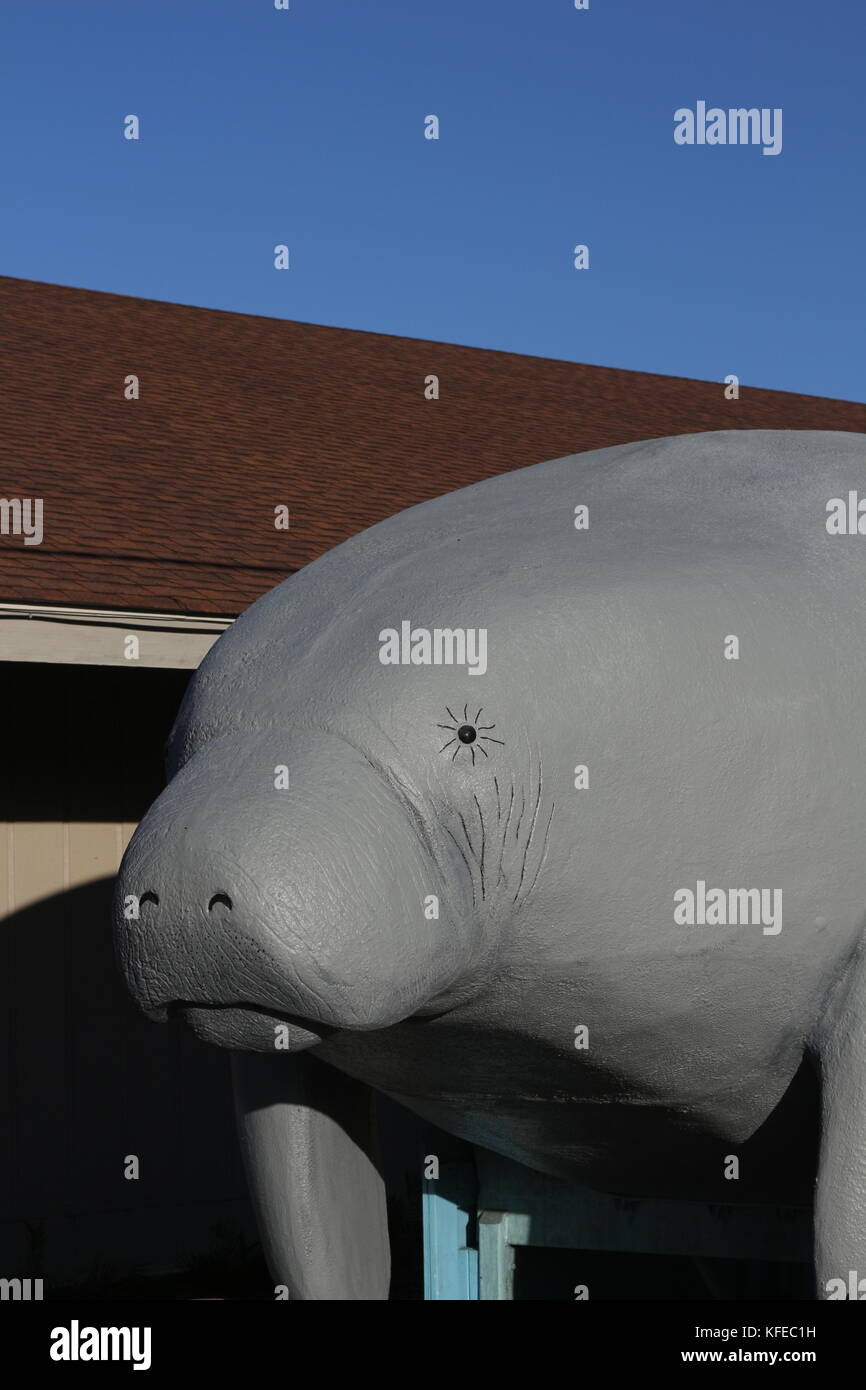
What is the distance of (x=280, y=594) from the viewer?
3.50m

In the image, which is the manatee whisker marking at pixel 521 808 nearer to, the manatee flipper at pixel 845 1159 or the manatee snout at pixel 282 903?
the manatee snout at pixel 282 903

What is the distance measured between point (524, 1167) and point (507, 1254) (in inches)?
9.6

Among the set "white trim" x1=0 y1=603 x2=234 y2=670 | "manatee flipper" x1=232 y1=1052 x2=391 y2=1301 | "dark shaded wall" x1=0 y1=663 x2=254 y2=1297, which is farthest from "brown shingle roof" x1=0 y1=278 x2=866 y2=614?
"manatee flipper" x1=232 y1=1052 x2=391 y2=1301

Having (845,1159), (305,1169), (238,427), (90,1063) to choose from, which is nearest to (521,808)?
(845,1159)

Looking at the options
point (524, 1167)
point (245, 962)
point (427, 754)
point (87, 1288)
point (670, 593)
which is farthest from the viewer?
point (87, 1288)

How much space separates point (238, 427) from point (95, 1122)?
3.75 metres

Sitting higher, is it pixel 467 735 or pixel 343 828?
pixel 467 735

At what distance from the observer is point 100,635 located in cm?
673

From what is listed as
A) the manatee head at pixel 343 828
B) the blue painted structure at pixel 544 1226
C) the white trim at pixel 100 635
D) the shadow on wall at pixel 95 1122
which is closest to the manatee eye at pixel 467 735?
the manatee head at pixel 343 828

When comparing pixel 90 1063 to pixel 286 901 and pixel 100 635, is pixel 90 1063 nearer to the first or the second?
pixel 100 635

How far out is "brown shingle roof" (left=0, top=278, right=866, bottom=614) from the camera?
7285 millimetres

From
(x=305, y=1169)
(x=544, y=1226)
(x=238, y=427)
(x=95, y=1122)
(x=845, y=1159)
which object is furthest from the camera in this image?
(x=238, y=427)
